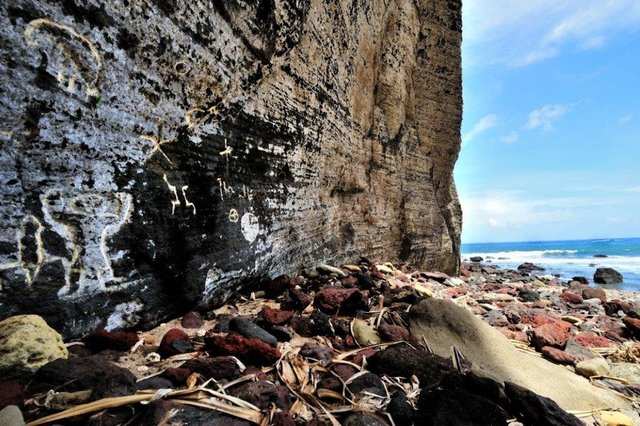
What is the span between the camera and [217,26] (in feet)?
8.18

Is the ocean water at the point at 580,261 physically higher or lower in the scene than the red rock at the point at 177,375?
lower

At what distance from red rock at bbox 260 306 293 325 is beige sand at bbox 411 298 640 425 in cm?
98

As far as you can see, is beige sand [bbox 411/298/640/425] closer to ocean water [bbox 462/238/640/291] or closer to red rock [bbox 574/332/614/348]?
red rock [bbox 574/332/614/348]

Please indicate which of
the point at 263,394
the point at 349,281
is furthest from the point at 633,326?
the point at 263,394

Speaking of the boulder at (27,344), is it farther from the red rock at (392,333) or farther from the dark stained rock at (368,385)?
the red rock at (392,333)

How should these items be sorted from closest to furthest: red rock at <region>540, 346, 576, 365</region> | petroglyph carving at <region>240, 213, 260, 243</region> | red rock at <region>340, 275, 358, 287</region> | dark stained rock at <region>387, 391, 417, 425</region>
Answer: dark stained rock at <region>387, 391, 417, 425</region>
red rock at <region>540, 346, 576, 365</region>
petroglyph carving at <region>240, 213, 260, 243</region>
red rock at <region>340, 275, 358, 287</region>

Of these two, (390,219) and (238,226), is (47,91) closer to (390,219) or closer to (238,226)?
(238,226)

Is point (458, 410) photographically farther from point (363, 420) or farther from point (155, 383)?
point (155, 383)

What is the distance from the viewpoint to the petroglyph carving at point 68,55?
154cm

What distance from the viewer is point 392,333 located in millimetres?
2311

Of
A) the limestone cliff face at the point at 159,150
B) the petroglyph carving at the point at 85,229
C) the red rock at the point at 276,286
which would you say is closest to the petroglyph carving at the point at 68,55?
the limestone cliff face at the point at 159,150

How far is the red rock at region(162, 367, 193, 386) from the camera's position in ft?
4.83

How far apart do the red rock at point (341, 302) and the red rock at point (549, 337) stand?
1620 millimetres

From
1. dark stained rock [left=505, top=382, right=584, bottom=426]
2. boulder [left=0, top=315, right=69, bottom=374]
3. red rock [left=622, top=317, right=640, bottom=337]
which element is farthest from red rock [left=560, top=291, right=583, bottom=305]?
boulder [left=0, top=315, right=69, bottom=374]
